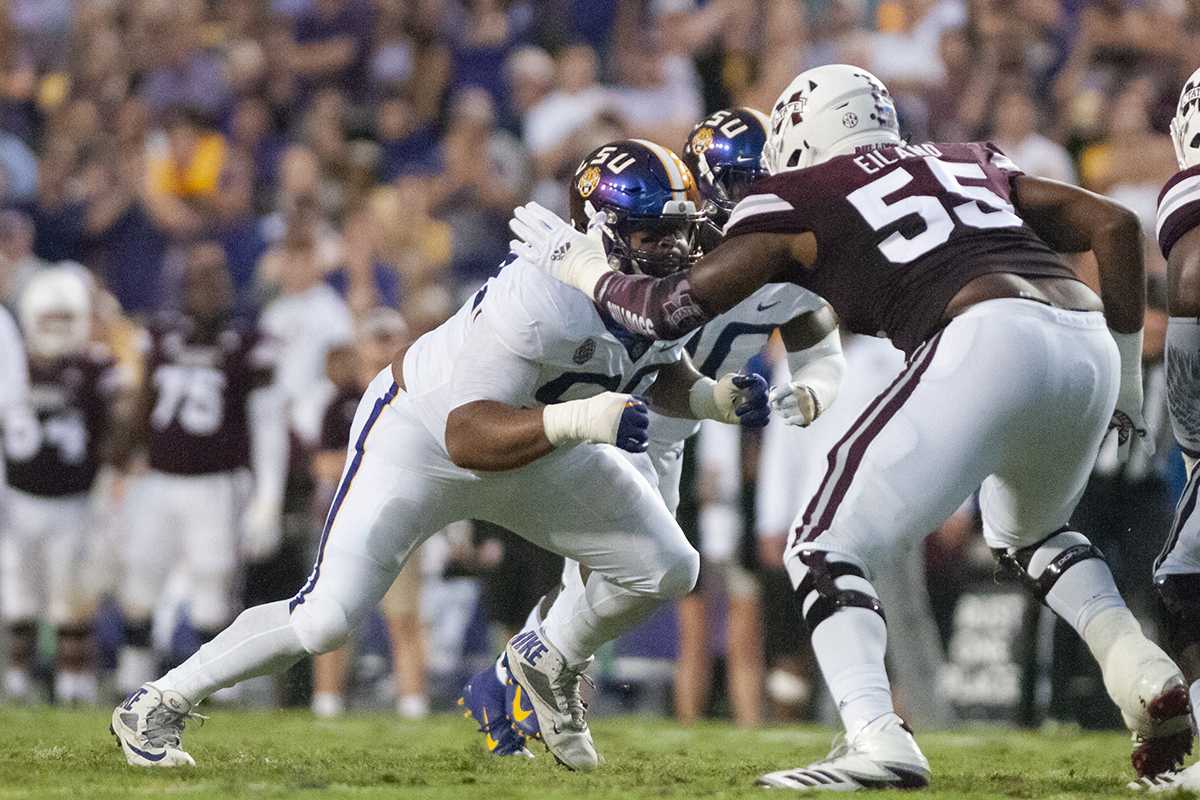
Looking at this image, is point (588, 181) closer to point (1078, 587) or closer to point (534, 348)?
point (534, 348)

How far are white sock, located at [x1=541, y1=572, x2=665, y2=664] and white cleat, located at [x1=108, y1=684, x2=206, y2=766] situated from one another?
3.58ft

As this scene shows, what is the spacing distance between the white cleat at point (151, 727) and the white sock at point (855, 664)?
181 centimetres

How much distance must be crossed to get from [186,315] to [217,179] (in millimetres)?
2070

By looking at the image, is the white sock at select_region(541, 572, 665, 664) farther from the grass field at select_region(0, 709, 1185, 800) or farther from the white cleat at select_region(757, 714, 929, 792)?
the white cleat at select_region(757, 714, 929, 792)

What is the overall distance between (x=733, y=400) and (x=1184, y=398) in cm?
115

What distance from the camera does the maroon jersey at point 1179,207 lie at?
14.5ft

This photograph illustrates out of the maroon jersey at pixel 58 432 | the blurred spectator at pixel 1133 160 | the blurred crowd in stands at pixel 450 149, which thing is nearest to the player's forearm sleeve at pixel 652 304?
the blurred crowd in stands at pixel 450 149

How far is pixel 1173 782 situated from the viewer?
14.0 ft

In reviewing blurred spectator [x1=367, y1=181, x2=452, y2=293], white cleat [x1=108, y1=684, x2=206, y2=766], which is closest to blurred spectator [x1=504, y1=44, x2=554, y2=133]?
blurred spectator [x1=367, y1=181, x2=452, y2=293]

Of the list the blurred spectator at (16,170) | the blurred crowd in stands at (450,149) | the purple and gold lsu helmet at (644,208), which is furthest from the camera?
the blurred spectator at (16,170)

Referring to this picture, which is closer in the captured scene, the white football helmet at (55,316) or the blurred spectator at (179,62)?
the white football helmet at (55,316)

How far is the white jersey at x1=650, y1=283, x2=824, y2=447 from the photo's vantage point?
5656 millimetres

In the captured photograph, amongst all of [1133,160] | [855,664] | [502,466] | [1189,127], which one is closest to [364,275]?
[1133,160]

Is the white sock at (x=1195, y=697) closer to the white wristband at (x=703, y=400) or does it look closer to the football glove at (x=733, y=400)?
the football glove at (x=733, y=400)
